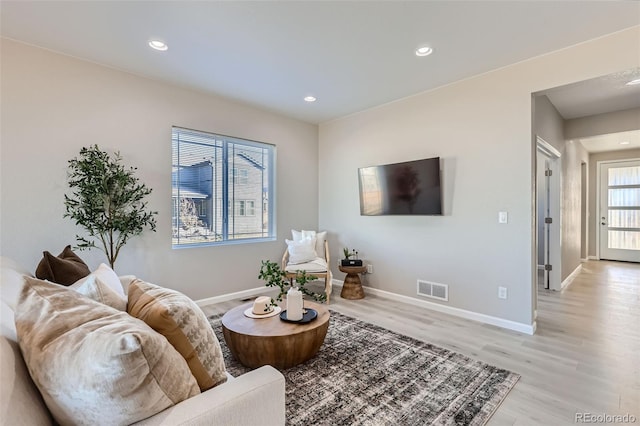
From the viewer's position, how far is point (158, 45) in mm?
2707

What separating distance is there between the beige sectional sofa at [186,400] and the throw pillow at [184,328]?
5.7 inches

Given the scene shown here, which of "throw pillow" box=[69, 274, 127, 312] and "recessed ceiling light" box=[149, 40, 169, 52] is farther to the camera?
"recessed ceiling light" box=[149, 40, 169, 52]

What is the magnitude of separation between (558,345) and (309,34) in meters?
3.60

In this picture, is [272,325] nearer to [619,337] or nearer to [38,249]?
[38,249]

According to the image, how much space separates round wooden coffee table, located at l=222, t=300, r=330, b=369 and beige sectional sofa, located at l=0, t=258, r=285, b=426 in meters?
1.09

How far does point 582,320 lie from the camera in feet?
11.0

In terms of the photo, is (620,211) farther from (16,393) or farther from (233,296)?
(16,393)

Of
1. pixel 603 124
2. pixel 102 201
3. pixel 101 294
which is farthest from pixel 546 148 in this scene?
pixel 102 201

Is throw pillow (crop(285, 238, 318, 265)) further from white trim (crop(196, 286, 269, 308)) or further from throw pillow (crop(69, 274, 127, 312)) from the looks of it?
throw pillow (crop(69, 274, 127, 312))

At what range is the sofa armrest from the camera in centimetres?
86

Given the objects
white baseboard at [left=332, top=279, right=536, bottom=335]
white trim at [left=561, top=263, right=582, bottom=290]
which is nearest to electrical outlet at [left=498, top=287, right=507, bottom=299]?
white baseboard at [left=332, top=279, right=536, bottom=335]

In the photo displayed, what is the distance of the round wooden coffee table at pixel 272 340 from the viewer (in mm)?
2148

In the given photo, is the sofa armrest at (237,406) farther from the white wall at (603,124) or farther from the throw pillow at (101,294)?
the white wall at (603,124)

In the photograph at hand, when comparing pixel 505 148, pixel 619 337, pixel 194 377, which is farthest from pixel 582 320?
pixel 194 377
